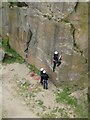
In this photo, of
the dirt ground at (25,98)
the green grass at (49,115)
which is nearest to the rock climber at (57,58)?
the dirt ground at (25,98)

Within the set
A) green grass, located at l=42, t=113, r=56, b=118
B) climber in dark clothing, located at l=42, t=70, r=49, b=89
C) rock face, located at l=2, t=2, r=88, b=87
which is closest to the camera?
green grass, located at l=42, t=113, r=56, b=118

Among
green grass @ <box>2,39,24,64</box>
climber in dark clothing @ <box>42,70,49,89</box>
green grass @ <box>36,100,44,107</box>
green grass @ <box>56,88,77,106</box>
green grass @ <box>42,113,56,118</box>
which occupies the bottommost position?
green grass @ <box>42,113,56,118</box>

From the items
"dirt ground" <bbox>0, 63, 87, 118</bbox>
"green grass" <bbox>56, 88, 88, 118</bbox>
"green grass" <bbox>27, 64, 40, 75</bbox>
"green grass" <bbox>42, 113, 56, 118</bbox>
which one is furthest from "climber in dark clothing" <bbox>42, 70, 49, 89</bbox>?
"green grass" <bbox>42, 113, 56, 118</bbox>

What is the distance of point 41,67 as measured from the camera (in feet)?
110

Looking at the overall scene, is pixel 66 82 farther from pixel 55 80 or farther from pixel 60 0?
pixel 60 0

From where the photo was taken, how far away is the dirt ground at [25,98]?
97.8 ft

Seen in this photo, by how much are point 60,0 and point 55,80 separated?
5091 millimetres

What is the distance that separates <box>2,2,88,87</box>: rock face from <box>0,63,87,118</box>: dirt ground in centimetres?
111

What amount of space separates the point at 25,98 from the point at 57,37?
4.19m

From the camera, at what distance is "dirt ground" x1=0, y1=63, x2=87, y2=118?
29.8 m

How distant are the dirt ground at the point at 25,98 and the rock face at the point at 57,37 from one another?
3.64ft

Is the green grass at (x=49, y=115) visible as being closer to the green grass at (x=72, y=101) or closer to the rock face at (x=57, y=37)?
the green grass at (x=72, y=101)

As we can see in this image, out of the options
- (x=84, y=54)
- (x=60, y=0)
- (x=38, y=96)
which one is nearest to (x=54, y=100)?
(x=38, y=96)

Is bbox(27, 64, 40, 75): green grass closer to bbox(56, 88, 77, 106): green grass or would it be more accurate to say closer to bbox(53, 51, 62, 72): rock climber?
bbox(53, 51, 62, 72): rock climber
